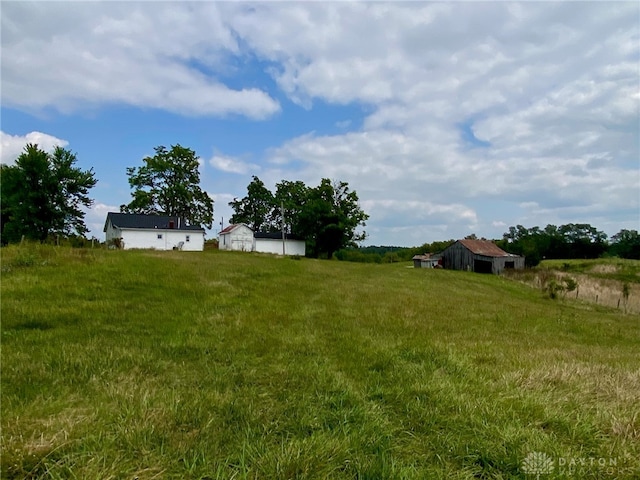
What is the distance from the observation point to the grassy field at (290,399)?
8.98 ft

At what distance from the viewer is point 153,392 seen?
3.84 meters

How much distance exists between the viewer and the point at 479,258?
46.3 meters

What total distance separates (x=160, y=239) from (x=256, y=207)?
99.4ft

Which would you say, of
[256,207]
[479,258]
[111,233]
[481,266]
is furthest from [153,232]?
[481,266]

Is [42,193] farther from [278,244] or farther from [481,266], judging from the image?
[481,266]

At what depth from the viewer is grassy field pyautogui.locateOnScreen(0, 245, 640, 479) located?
108 inches

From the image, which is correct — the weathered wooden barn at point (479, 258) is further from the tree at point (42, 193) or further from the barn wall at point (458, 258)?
the tree at point (42, 193)

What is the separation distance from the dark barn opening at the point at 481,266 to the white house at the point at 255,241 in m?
25.7

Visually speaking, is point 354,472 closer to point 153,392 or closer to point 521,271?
point 153,392

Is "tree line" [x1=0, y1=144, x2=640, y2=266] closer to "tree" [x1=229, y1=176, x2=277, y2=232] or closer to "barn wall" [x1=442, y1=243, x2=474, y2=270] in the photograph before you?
"tree" [x1=229, y1=176, x2=277, y2=232]

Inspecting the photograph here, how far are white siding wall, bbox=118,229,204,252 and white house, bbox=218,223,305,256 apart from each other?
A: 20.2 feet

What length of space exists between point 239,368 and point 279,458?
7.88 feet

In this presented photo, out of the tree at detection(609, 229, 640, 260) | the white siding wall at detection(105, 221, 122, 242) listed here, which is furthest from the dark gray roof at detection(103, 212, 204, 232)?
the tree at detection(609, 229, 640, 260)

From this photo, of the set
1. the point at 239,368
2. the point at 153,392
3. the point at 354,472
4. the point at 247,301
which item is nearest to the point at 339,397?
the point at 354,472
